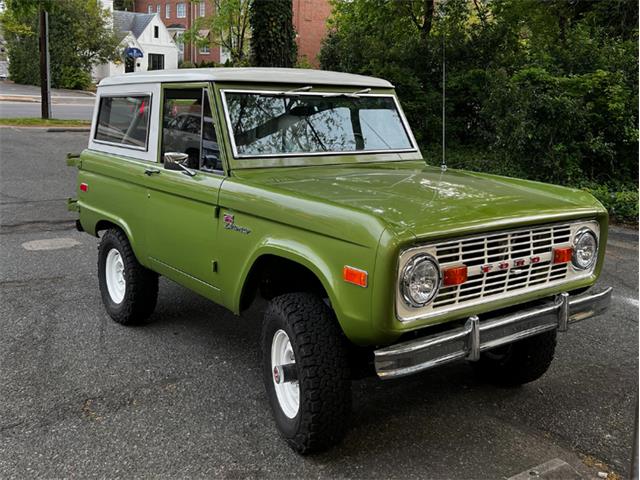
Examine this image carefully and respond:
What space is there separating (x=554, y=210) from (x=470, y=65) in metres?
11.1

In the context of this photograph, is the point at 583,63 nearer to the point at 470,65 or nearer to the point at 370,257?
the point at 470,65

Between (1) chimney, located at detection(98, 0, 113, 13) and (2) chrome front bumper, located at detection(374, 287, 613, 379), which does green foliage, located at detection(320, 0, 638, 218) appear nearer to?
(2) chrome front bumper, located at detection(374, 287, 613, 379)

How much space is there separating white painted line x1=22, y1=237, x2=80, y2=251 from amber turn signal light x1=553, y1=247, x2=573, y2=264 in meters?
5.72

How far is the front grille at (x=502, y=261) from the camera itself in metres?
2.98

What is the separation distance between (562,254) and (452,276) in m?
0.81

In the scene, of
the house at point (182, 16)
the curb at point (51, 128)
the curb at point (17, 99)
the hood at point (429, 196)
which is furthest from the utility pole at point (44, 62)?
the house at point (182, 16)

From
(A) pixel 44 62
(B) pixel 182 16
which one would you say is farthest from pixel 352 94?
(B) pixel 182 16

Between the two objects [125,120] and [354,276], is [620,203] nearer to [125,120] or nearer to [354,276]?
[125,120]

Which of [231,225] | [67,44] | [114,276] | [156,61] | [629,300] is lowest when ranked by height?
[629,300]

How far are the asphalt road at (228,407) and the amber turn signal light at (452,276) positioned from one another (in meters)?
0.92

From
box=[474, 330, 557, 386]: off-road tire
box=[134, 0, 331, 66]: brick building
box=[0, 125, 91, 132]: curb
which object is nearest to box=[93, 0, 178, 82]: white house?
box=[134, 0, 331, 66]: brick building

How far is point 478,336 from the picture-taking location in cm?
299

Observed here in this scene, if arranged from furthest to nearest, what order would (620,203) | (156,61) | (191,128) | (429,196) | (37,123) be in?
(156,61) < (37,123) < (620,203) < (191,128) < (429,196)

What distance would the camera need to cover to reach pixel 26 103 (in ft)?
95.0
